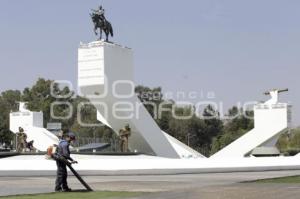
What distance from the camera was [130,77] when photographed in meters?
33.1

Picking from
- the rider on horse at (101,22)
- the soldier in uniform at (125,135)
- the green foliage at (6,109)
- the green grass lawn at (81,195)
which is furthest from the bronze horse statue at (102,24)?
the green foliage at (6,109)

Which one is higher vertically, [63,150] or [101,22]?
[101,22]

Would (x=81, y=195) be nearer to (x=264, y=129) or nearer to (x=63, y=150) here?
(x=63, y=150)

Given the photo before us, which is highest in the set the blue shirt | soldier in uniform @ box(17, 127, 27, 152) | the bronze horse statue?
the bronze horse statue

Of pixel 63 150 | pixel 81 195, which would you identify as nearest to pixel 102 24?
pixel 63 150

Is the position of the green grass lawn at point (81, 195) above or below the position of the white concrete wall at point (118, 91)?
below

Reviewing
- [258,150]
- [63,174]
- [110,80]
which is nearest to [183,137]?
[258,150]

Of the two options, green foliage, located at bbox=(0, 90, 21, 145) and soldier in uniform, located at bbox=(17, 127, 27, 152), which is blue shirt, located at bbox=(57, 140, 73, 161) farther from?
green foliage, located at bbox=(0, 90, 21, 145)

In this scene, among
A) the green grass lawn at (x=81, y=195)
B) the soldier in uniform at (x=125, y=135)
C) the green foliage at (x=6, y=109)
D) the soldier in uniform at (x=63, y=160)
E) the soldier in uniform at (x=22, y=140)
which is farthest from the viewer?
the green foliage at (x=6, y=109)

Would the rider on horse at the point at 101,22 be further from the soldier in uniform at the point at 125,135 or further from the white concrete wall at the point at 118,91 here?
the soldier in uniform at the point at 125,135

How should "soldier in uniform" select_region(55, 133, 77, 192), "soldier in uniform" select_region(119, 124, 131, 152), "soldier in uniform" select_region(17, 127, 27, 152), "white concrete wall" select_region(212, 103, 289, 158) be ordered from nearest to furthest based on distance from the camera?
"soldier in uniform" select_region(55, 133, 77, 192) < "soldier in uniform" select_region(119, 124, 131, 152) < "white concrete wall" select_region(212, 103, 289, 158) < "soldier in uniform" select_region(17, 127, 27, 152)

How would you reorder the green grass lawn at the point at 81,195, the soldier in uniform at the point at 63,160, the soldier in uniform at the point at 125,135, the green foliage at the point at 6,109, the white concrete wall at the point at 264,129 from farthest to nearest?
the green foliage at the point at 6,109, the white concrete wall at the point at 264,129, the soldier in uniform at the point at 125,135, the soldier in uniform at the point at 63,160, the green grass lawn at the point at 81,195

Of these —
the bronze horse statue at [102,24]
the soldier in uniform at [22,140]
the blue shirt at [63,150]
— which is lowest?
the soldier in uniform at [22,140]

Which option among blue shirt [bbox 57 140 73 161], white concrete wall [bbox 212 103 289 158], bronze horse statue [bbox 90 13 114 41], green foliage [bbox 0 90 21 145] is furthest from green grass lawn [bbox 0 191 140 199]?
green foliage [bbox 0 90 21 145]
